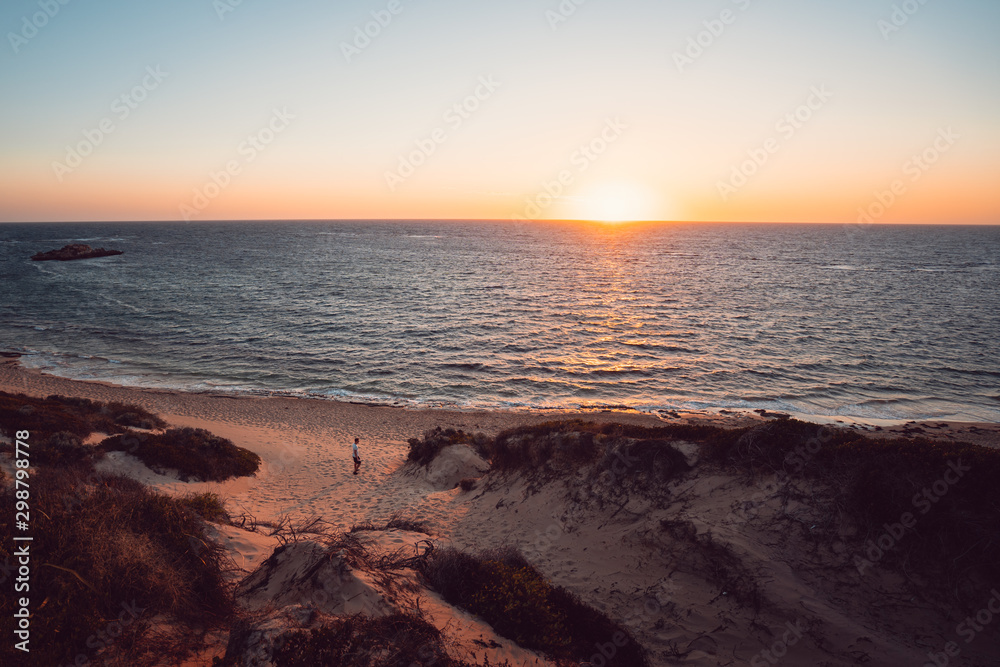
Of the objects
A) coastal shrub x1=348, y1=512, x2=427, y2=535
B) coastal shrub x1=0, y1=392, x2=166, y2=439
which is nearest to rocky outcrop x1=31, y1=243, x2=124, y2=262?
coastal shrub x1=0, y1=392, x2=166, y2=439

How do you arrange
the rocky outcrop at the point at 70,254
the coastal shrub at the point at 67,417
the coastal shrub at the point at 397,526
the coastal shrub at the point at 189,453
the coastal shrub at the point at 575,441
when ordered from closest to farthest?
1. the coastal shrub at the point at 397,526
2. the coastal shrub at the point at 575,441
3. the coastal shrub at the point at 189,453
4. the coastal shrub at the point at 67,417
5. the rocky outcrop at the point at 70,254

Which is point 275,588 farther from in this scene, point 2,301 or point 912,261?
point 912,261

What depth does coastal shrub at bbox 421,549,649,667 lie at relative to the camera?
24.7ft

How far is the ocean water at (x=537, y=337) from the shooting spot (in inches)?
1136

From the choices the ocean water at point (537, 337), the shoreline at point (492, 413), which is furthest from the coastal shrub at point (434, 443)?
the ocean water at point (537, 337)

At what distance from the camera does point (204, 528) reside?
30.0ft

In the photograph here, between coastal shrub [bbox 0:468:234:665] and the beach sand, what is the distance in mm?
1682

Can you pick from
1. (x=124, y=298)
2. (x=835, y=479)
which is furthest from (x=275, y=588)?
(x=124, y=298)

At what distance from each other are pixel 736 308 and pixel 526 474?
150ft

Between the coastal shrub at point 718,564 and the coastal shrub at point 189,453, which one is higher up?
the coastal shrub at point 718,564

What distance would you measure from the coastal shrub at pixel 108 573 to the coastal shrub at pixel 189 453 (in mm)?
7874

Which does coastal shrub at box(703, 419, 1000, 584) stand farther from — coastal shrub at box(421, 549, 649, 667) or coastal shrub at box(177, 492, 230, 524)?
coastal shrub at box(177, 492, 230, 524)

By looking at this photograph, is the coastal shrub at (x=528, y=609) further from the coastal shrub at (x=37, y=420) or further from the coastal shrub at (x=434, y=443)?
the coastal shrub at (x=37, y=420)

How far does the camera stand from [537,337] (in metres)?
41.2
